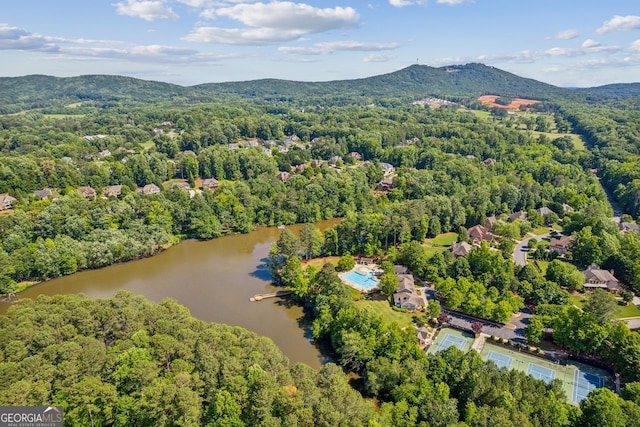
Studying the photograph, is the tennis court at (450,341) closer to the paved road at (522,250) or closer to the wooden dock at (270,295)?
the wooden dock at (270,295)

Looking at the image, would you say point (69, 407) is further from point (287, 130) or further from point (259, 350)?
point (287, 130)

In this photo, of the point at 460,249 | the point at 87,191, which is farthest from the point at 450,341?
the point at 87,191

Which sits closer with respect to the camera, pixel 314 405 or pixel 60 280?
pixel 314 405

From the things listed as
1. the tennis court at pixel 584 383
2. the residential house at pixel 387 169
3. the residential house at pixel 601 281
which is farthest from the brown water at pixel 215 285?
the residential house at pixel 387 169

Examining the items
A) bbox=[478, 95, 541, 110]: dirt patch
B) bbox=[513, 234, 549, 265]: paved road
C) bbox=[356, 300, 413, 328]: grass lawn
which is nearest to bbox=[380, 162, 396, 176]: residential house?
bbox=[513, 234, 549, 265]: paved road

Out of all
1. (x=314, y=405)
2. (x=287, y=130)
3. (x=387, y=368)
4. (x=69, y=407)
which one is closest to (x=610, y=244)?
(x=387, y=368)
